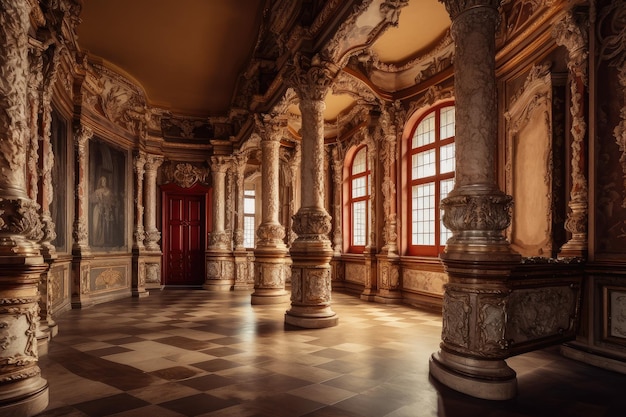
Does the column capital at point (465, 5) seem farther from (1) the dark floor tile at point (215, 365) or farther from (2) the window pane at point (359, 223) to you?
(2) the window pane at point (359, 223)

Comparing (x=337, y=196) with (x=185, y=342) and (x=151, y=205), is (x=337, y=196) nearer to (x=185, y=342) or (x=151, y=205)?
(x=151, y=205)

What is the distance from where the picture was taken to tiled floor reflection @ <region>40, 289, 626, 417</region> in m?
3.40

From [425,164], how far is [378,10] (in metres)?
4.35

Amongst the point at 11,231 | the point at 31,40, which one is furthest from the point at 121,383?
the point at 31,40

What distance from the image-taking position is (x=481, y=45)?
13.3 ft

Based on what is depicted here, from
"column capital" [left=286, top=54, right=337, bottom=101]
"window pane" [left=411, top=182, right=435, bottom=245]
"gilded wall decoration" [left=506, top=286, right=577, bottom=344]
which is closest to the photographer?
"gilded wall decoration" [left=506, top=286, right=577, bottom=344]

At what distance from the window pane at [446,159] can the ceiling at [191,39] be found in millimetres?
2072

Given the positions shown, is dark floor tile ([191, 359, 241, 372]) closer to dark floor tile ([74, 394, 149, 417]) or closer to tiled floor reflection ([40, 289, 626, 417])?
tiled floor reflection ([40, 289, 626, 417])

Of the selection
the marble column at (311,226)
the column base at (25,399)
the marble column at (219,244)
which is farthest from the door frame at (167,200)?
the column base at (25,399)

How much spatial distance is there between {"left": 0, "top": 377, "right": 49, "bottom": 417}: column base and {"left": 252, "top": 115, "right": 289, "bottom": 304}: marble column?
20.6ft

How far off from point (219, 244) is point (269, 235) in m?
4.50

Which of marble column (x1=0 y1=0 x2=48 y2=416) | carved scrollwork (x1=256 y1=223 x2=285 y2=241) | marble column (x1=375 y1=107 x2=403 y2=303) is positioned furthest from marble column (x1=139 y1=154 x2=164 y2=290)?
marble column (x1=0 y1=0 x2=48 y2=416)

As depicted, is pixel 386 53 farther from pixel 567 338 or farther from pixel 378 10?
pixel 567 338

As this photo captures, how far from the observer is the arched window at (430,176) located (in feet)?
29.5
